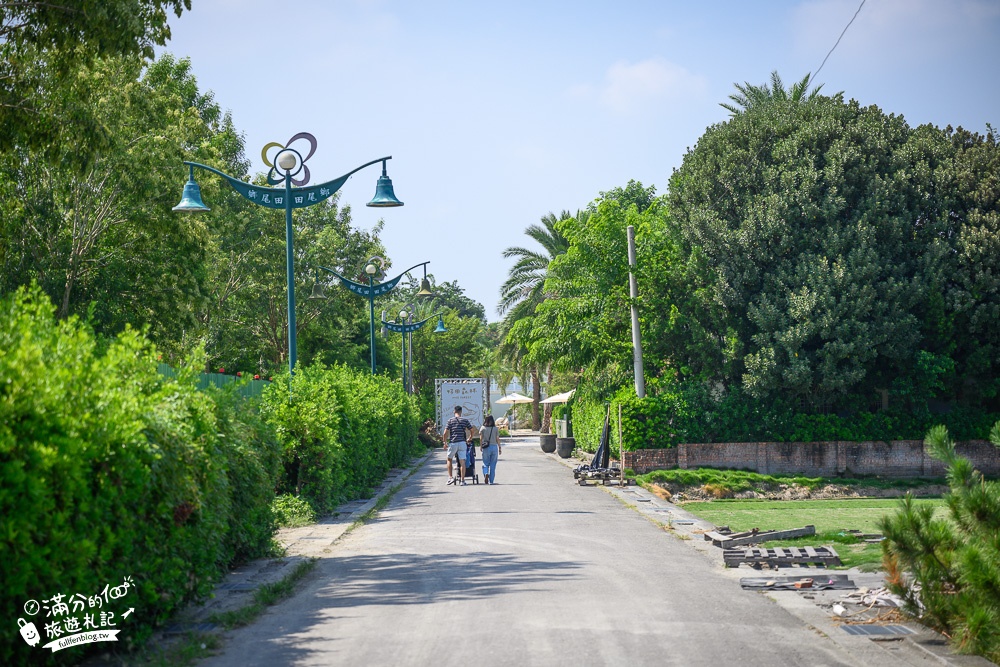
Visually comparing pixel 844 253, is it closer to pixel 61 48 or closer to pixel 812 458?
pixel 812 458

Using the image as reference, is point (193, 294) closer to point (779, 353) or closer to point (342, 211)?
point (779, 353)

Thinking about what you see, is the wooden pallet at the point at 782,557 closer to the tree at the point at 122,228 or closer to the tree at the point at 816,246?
→ the tree at the point at 816,246

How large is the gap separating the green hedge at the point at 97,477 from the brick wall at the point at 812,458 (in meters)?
20.7

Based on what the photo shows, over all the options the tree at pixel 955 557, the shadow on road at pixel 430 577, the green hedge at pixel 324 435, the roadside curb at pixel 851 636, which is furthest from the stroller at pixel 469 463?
the tree at pixel 955 557

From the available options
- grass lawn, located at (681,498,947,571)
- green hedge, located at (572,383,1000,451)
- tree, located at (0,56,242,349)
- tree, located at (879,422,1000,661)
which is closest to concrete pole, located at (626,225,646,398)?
green hedge, located at (572,383,1000,451)

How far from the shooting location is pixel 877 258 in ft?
89.5

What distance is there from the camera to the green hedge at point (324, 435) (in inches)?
675

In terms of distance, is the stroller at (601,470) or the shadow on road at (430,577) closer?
the shadow on road at (430,577)

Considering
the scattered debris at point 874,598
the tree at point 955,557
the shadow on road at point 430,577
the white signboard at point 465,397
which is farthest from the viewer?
the white signboard at point 465,397

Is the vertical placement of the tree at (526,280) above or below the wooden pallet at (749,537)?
above

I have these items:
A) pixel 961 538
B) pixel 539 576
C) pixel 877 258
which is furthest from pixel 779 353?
pixel 961 538

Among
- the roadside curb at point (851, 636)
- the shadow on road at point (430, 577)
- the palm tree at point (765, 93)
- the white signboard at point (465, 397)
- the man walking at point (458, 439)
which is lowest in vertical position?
the roadside curb at point (851, 636)

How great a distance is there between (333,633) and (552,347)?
26.4 meters

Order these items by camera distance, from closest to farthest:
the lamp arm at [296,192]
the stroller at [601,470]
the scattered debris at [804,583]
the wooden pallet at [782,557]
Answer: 1. the scattered debris at [804,583]
2. the wooden pallet at [782,557]
3. the lamp arm at [296,192]
4. the stroller at [601,470]
